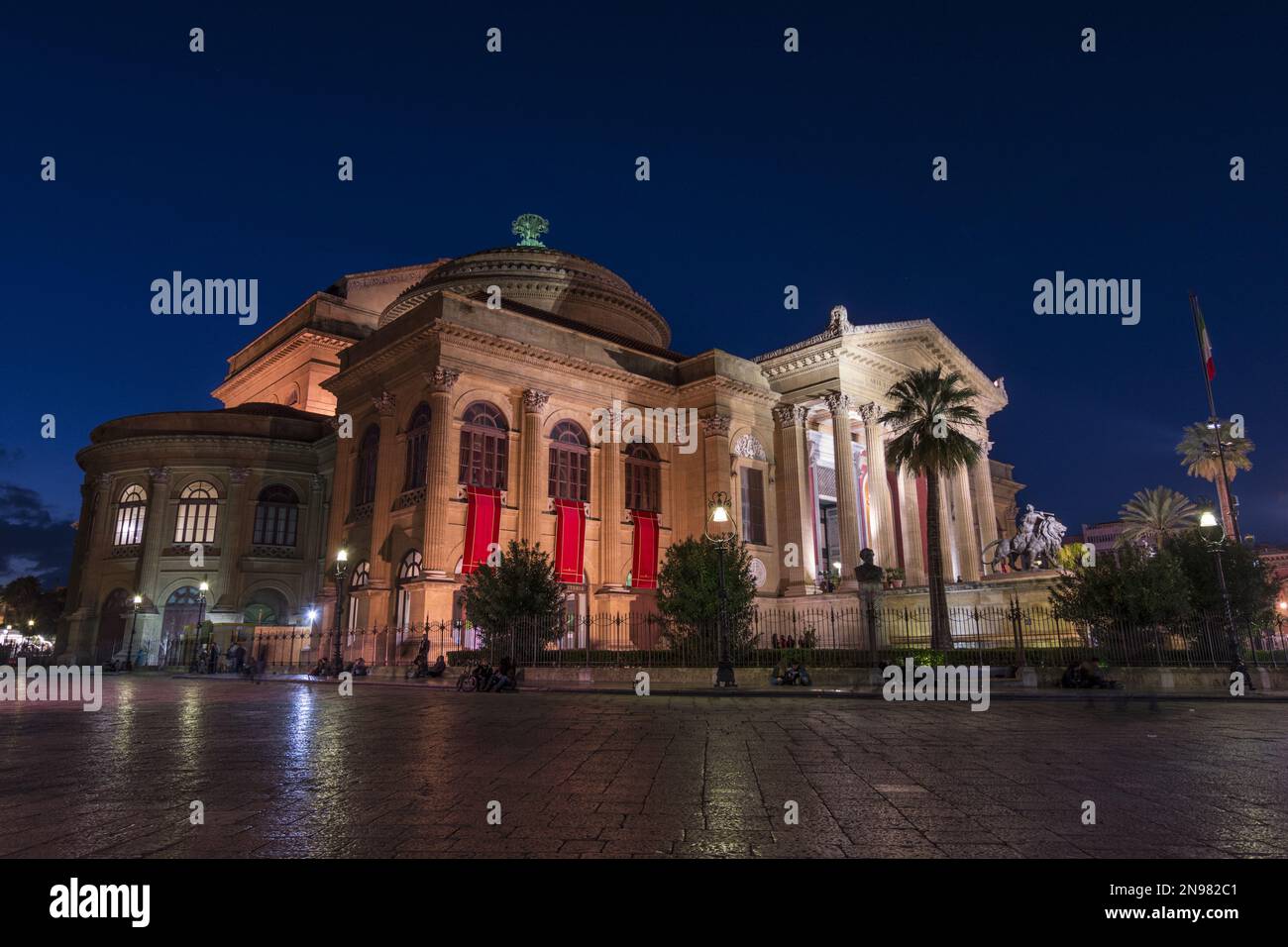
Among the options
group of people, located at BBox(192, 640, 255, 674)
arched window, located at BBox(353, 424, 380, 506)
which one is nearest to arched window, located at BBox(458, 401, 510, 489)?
arched window, located at BBox(353, 424, 380, 506)

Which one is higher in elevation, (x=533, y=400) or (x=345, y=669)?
(x=533, y=400)

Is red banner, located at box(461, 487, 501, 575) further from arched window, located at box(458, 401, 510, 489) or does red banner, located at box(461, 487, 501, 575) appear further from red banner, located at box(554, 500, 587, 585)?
red banner, located at box(554, 500, 587, 585)

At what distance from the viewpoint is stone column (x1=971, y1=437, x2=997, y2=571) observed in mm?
42750

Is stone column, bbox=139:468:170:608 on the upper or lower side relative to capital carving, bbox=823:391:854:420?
lower

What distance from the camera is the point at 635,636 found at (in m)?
30.5

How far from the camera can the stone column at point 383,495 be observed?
30.1 m

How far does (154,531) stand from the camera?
125 ft

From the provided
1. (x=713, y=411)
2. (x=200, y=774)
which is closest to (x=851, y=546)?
(x=713, y=411)

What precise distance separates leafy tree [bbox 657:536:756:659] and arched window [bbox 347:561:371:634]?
1431cm

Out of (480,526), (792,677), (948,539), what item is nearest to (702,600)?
(792,677)

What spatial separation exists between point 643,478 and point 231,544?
2058 centimetres

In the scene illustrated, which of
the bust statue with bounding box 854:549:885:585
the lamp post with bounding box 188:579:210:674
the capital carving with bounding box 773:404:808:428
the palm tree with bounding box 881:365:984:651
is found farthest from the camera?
the capital carving with bounding box 773:404:808:428

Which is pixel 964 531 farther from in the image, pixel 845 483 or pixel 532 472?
pixel 532 472
